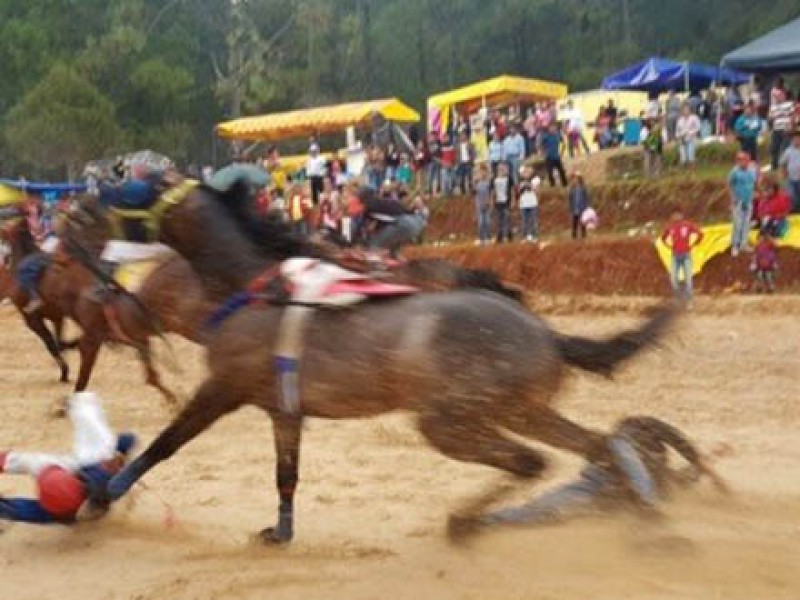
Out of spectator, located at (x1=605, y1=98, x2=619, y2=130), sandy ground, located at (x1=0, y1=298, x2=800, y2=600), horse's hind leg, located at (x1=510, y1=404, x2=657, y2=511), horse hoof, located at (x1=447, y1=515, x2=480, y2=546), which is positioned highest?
spectator, located at (x1=605, y1=98, x2=619, y2=130)

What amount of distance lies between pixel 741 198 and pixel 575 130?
1037cm

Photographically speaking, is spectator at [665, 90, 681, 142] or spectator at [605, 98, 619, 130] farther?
spectator at [605, 98, 619, 130]

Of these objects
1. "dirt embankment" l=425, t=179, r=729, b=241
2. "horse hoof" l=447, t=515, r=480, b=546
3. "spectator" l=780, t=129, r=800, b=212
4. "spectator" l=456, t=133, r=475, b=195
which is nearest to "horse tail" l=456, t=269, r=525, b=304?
"horse hoof" l=447, t=515, r=480, b=546

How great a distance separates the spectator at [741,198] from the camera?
16.9m

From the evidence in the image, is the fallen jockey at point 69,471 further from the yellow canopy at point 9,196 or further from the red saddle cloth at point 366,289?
the yellow canopy at point 9,196

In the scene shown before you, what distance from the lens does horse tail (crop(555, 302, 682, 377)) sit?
18.0 ft

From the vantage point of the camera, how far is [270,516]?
6566 millimetres

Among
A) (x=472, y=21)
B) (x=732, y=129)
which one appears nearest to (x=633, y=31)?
(x=472, y=21)

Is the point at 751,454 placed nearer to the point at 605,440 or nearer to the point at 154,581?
the point at 605,440

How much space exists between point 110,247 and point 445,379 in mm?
2329

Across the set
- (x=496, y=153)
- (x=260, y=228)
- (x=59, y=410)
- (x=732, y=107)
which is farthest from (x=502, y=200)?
(x=260, y=228)

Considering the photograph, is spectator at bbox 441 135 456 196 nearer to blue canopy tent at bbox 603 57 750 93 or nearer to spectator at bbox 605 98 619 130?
spectator at bbox 605 98 619 130

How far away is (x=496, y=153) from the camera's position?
22594mm

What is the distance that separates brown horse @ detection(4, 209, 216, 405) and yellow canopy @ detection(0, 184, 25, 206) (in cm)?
34
